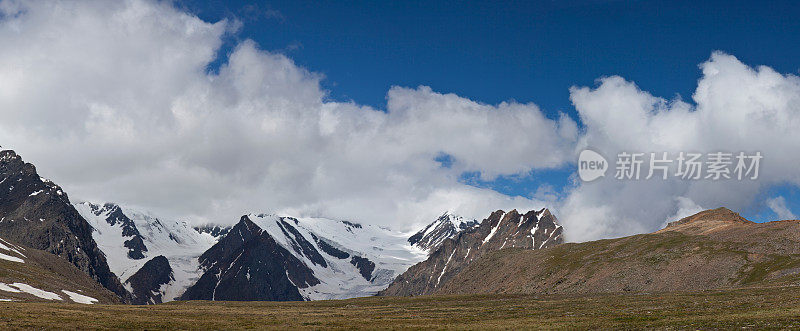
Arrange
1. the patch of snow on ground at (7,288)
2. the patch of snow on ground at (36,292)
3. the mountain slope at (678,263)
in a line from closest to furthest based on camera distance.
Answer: the mountain slope at (678,263)
the patch of snow on ground at (7,288)
the patch of snow on ground at (36,292)

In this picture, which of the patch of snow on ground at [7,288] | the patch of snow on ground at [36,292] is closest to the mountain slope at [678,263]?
the patch of snow on ground at [36,292]

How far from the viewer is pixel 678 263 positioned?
150m

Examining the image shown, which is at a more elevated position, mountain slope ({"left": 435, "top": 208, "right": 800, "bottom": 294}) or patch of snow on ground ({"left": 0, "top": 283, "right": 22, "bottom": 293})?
mountain slope ({"left": 435, "top": 208, "right": 800, "bottom": 294})

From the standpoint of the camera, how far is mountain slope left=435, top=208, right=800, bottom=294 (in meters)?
132

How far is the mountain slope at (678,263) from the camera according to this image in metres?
132

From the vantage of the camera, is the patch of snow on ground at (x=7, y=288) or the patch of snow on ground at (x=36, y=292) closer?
the patch of snow on ground at (x=7, y=288)

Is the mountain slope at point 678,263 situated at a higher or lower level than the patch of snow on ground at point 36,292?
higher

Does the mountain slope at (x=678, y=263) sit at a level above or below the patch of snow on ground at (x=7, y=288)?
above

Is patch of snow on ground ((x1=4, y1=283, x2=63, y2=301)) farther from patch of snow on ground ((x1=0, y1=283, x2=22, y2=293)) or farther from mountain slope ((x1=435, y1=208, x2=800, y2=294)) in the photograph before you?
mountain slope ((x1=435, y1=208, x2=800, y2=294))

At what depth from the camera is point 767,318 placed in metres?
54.1

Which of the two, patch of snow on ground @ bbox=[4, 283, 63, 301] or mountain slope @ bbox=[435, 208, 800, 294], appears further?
patch of snow on ground @ bbox=[4, 283, 63, 301]

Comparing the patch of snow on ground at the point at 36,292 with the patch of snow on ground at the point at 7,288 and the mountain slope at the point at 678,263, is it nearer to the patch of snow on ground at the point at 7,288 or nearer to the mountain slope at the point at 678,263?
the patch of snow on ground at the point at 7,288

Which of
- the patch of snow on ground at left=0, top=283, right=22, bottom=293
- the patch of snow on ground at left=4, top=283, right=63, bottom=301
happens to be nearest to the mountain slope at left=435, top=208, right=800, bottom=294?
the patch of snow on ground at left=4, top=283, right=63, bottom=301

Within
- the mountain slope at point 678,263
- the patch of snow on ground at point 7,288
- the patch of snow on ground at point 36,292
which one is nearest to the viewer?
the mountain slope at point 678,263
